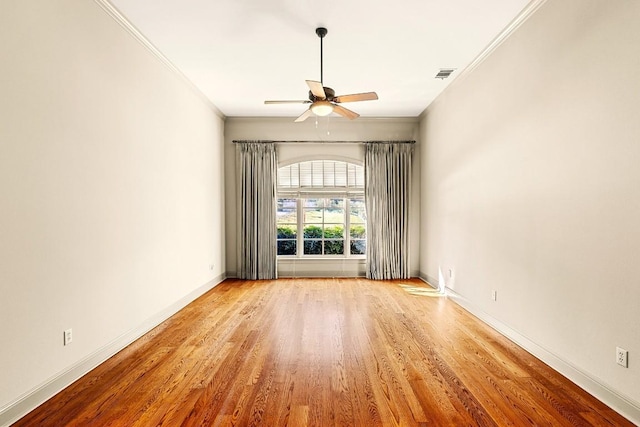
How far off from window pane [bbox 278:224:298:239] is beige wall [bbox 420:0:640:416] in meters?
3.38

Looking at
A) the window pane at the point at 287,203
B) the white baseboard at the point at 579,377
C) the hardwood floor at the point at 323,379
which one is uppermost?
the window pane at the point at 287,203

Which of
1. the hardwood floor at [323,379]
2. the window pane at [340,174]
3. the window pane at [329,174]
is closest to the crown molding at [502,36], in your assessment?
the window pane at [340,174]

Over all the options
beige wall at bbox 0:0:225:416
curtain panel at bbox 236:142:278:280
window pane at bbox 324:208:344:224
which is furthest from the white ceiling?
window pane at bbox 324:208:344:224

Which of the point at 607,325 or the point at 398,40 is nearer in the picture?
the point at 607,325

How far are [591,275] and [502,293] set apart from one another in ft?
4.16

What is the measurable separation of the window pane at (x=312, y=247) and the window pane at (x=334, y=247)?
117 millimetres

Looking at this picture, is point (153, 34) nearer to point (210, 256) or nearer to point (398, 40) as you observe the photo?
point (398, 40)

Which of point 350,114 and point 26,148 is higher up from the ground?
point 350,114

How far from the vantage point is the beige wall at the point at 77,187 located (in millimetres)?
2156

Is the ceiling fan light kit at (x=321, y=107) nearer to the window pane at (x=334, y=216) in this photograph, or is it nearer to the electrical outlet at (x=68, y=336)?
the electrical outlet at (x=68, y=336)

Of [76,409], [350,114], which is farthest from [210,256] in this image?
[76,409]

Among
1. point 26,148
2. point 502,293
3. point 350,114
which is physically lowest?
point 502,293

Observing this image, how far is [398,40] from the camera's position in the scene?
3.75 metres

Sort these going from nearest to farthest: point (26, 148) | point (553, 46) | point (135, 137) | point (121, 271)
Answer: point (26, 148) → point (553, 46) → point (121, 271) → point (135, 137)
